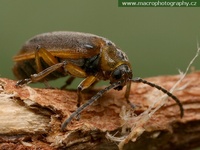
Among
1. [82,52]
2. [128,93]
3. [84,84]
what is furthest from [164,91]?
[82,52]

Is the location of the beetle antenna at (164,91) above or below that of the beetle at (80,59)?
below

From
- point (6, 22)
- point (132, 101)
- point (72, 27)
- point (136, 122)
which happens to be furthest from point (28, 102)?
point (72, 27)

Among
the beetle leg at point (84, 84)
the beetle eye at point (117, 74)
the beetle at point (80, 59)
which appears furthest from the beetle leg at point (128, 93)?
the beetle leg at point (84, 84)

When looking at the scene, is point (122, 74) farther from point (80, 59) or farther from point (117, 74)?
point (80, 59)

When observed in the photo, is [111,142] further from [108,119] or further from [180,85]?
[180,85]

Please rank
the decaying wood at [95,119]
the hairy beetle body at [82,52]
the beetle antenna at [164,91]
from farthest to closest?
1. the hairy beetle body at [82,52]
2. the beetle antenna at [164,91]
3. the decaying wood at [95,119]

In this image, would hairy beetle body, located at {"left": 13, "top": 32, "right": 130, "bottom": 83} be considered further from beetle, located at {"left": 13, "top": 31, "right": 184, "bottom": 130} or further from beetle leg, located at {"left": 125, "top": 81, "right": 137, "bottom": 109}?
beetle leg, located at {"left": 125, "top": 81, "right": 137, "bottom": 109}

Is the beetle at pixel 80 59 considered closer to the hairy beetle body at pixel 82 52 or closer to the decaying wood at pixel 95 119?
the hairy beetle body at pixel 82 52
